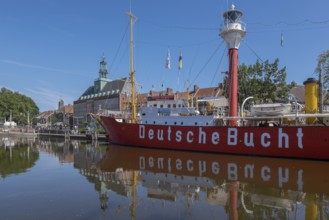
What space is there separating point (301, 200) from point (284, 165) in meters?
7.88

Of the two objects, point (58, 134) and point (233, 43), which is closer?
point (233, 43)

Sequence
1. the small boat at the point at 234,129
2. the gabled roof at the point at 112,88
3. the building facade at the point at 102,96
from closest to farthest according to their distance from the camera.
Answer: the small boat at the point at 234,129 < the building facade at the point at 102,96 < the gabled roof at the point at 112,88

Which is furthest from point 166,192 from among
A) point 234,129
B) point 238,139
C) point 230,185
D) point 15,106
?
point 15,106

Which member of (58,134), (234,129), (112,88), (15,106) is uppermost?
Answer: (112,88)

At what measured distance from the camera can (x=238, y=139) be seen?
2106 centimetres

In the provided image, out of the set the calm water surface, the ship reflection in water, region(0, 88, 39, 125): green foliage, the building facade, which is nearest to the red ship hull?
the ship reflection in water

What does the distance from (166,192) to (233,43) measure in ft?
57.3

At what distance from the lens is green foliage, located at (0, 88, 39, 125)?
8369cm

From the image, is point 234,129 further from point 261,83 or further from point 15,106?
point 15,106

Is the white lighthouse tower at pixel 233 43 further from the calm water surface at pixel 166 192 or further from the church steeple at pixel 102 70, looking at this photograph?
the church steeple at pixel 102 70

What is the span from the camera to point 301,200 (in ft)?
29.5

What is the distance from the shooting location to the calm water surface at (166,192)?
25.6 feet

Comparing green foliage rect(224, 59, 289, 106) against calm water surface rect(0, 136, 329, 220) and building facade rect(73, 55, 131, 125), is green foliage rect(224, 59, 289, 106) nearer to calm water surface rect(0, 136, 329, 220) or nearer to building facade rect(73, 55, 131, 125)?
calm water surface rect(0, 136, 329, 220)

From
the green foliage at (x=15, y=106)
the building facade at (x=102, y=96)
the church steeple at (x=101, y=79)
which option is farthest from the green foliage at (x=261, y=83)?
the green foliage at (x=15, y=106)
